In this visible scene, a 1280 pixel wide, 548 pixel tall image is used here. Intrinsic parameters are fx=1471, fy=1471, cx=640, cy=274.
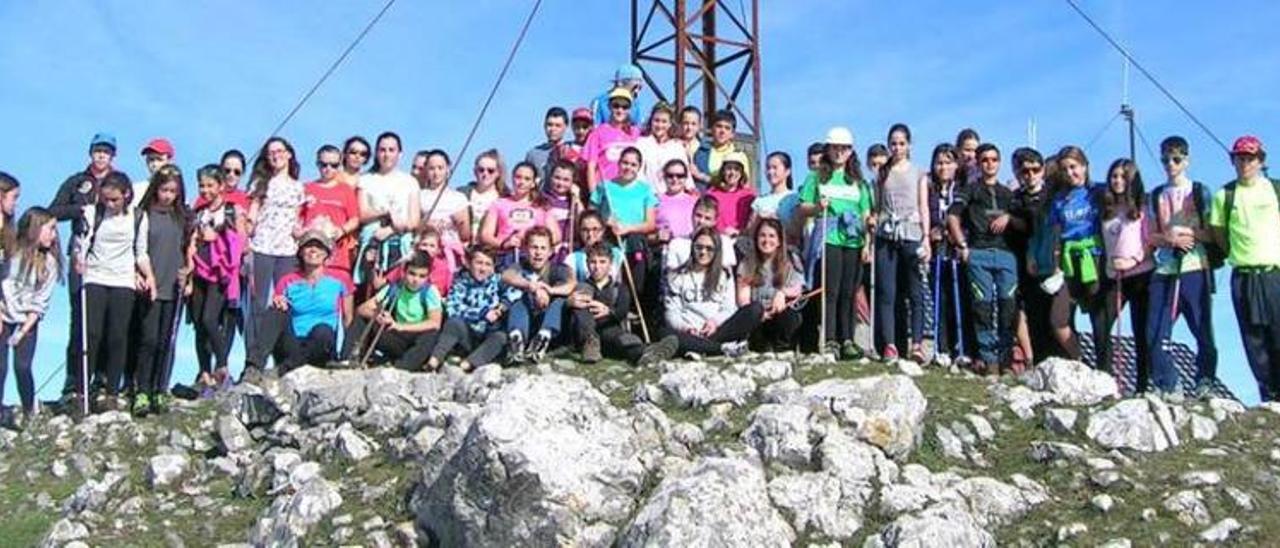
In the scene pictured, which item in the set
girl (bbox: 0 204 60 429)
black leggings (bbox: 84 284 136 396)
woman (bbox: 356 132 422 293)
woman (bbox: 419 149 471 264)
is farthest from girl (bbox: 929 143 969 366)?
girl (bbox: 0 204 60 429)

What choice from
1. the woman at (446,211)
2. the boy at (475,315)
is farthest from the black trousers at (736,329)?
the woman at (446,211)

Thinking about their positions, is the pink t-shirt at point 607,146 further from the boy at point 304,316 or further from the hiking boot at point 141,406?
the hiking boot at point 141,406

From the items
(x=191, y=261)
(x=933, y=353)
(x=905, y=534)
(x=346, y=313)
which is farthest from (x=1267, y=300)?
(x=191, y=261)

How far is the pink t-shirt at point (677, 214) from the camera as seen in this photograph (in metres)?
11.9

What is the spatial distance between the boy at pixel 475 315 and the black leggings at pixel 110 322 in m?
2.35

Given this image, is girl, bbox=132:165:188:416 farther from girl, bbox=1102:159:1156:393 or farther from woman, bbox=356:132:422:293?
girl, bbox=1102:159:1156:393

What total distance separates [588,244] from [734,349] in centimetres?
147

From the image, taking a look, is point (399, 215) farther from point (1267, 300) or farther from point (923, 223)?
point (1267, 300)

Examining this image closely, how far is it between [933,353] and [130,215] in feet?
20.6

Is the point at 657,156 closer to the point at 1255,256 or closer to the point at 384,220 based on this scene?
the point at 384,220

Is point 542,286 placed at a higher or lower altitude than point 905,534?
higher

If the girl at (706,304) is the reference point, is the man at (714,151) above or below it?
above

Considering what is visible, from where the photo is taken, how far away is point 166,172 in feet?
37.5

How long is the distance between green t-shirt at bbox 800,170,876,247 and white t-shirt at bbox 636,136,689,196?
4.65 ft
